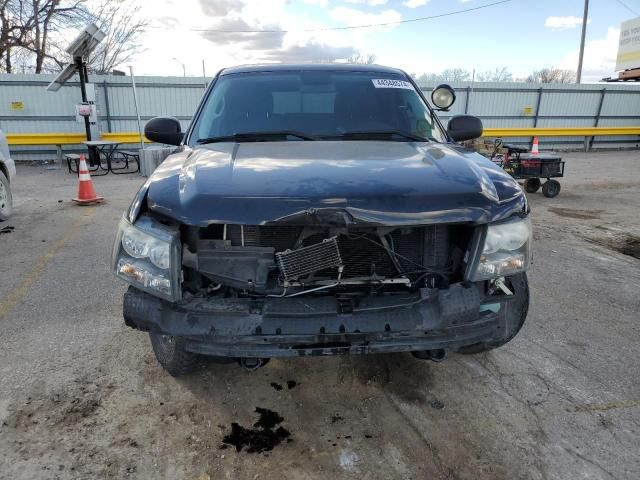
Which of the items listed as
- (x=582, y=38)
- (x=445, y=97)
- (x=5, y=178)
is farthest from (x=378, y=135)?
(x=582, y=38)

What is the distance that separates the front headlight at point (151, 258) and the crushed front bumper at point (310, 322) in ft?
0.27

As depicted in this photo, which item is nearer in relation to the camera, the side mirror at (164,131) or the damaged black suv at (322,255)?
the damaged black suv at (322,255)

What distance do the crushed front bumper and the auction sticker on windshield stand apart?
78.1 inches

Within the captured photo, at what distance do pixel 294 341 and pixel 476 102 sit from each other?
17335 mm

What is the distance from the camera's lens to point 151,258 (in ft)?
7.11

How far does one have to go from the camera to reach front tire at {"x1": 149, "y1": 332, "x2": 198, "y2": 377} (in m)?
2.58

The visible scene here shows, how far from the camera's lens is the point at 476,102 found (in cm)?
1736

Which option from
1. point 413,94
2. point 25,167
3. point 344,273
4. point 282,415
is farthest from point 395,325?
point 25,167

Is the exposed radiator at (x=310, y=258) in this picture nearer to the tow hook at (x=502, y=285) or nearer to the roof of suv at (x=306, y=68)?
the tow hook at (x=502, y=285)

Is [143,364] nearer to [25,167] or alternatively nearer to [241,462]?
[241,462]

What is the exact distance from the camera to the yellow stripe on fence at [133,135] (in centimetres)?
1290

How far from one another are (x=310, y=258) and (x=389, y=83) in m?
A: 2.04

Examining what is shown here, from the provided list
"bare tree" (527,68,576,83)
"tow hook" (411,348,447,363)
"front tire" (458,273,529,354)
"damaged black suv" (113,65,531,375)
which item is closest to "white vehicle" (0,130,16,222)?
"damaged black suv" (113,65,531,375)

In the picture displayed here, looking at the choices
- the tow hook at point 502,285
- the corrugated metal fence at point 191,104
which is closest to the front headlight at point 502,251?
the tow hook at point 502,285
